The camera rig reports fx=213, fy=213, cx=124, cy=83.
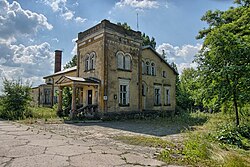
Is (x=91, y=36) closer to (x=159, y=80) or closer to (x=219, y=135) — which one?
(x=159, y=80)

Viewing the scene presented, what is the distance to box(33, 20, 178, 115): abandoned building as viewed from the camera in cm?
1800

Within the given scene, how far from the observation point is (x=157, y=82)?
945 inches

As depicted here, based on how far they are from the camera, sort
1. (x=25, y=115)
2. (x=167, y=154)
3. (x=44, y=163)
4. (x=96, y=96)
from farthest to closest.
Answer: (x=96, y=96)
(x=25, y=115)
(x=167, y=154)
(x=44, y=163)

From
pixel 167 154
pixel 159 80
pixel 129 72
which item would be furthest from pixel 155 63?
pixel 167 154

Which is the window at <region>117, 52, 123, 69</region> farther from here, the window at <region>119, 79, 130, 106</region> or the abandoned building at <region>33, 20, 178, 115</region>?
the window at <region>119, 79, 130, 106</region>

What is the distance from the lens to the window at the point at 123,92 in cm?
1922

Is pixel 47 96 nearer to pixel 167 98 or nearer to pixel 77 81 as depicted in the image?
pixel 77 81

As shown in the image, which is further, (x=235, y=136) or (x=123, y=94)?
(x=123, y=94)

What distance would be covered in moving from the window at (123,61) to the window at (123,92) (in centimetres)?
130

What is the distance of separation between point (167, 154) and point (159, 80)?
18931 mm

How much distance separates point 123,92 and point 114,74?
1.95 metres

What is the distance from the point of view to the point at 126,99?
1962 centimetres

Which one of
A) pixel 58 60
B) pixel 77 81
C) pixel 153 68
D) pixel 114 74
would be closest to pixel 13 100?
pixel 77 81

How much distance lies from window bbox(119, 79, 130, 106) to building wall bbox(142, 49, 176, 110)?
3218mm
